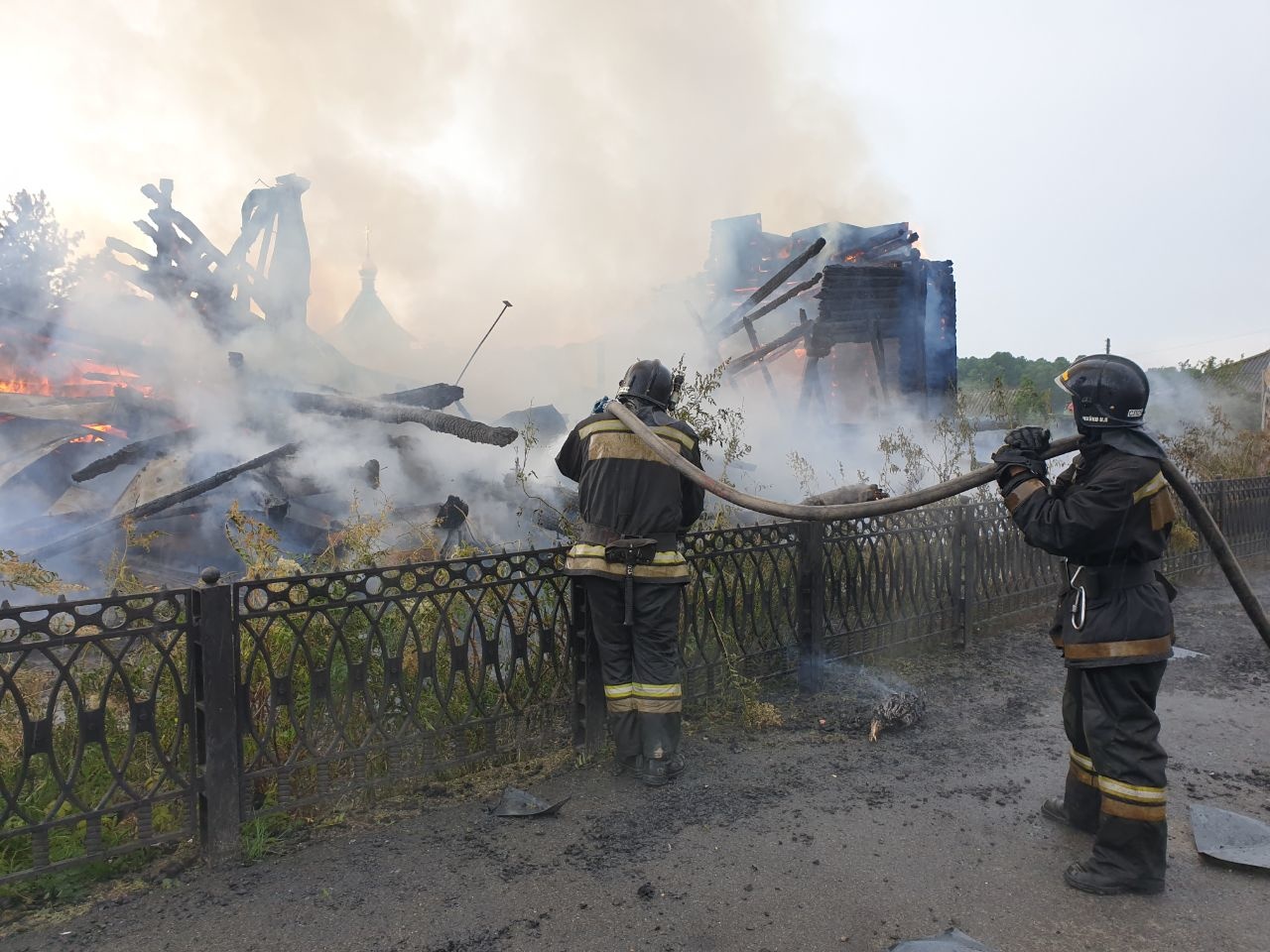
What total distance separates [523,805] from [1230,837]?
10.1 ft

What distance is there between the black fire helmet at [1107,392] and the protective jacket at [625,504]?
1.89 meters

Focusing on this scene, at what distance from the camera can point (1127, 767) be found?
2.96m

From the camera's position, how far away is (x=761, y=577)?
17.1 feet

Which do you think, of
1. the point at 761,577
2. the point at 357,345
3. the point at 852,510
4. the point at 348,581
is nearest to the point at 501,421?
the point at 357,345

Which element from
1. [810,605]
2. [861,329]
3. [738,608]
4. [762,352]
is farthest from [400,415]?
[861,329]

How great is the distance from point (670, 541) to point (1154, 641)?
85.4 inches

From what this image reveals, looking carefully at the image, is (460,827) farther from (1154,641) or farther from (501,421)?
(501,421)

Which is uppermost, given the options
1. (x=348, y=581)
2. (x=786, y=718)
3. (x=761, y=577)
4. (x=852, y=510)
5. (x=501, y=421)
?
(x=501, y=421)

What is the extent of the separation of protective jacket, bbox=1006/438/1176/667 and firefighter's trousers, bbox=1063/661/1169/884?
106 mm

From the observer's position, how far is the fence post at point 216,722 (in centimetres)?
314

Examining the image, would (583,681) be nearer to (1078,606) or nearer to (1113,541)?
(1078,606)

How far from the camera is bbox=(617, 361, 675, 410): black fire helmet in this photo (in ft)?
14.2

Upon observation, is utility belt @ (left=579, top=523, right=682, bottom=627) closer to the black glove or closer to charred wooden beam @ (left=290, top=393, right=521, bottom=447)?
the black glove

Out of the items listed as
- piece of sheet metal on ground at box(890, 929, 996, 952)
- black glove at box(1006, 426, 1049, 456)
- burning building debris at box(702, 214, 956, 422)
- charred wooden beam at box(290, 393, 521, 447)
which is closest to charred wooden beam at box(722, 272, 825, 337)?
burning building debris at box(702, 214, 956, 422)
